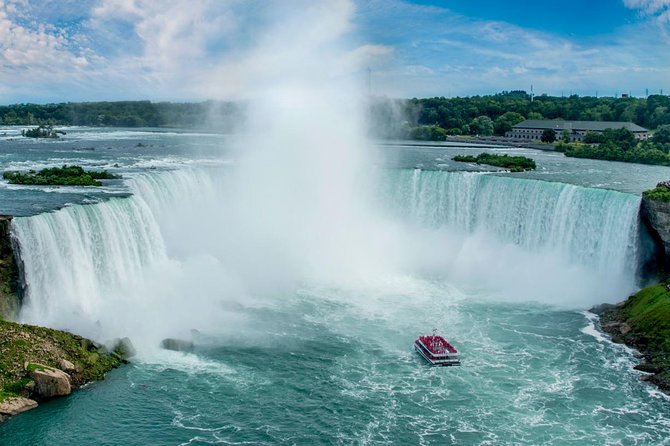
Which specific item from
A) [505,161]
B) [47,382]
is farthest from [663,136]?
[47,382]

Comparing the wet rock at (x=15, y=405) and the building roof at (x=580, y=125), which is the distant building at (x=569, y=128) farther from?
the wet rock at (x=15, y=405)

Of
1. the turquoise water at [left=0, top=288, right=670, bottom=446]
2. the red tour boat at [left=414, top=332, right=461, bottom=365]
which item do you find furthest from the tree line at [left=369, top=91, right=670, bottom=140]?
the red tour boat at [left=414, top=332, right=461, bottom=365]

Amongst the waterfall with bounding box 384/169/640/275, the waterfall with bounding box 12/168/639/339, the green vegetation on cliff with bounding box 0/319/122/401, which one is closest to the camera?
the green vegetation on cliff with bounding box 0/319/122/401

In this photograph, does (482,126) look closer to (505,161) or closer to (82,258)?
(505,161)

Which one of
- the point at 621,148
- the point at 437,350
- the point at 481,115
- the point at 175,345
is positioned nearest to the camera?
the point at 437,350

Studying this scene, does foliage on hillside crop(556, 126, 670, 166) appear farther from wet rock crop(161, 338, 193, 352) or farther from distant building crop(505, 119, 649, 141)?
wet rock crop(161, 338, 193, 352)

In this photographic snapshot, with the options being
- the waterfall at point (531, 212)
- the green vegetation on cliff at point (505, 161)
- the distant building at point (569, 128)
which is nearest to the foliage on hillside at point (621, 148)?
the distant building at point (569, 128)
